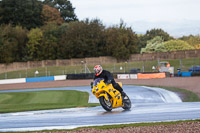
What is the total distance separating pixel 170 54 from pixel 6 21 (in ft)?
176

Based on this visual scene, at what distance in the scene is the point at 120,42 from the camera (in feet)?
247

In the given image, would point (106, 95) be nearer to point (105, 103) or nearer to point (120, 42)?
point (105, 103)

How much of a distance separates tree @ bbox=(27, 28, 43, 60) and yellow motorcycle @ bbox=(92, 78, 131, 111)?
65.9 m

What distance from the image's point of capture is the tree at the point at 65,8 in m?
114

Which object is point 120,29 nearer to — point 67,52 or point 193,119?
point 67,52

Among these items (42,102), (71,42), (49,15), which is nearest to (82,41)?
(71,42)

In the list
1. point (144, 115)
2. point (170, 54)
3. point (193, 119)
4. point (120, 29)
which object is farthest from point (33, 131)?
point (120, 29)

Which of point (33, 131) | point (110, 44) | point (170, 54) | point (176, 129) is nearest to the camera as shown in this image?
point (176, 129)

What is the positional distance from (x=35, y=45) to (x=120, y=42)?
21422mm

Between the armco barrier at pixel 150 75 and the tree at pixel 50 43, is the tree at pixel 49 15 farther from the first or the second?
the armco barrier at pixel 150 75

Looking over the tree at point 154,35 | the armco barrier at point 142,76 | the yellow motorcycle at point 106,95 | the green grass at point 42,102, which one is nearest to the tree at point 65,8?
the tree at point 154,35

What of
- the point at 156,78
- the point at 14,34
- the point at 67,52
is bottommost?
the point at 156,78

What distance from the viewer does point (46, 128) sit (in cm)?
961

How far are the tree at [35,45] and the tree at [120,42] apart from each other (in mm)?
16641
